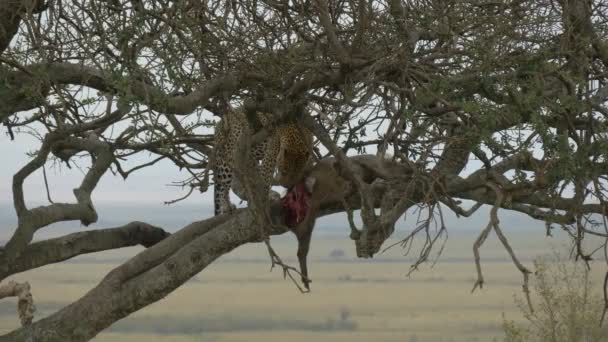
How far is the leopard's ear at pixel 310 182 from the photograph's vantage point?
582 cm

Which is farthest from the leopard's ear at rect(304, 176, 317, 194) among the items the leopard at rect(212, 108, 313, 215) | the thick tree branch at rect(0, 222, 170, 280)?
the thick tree branch at rect(0, 222, 170, 280)

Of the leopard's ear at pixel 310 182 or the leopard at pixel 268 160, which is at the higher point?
the leopard at pixel 268 160

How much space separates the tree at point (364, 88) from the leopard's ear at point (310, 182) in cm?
23

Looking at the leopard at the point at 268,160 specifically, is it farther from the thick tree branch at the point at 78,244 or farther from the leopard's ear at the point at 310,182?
the thick tree branch at the point at 78,244

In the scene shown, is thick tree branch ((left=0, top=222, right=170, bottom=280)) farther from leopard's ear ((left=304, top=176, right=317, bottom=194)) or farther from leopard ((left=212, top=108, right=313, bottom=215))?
leopard's ear ((left=304, top=176, right=317, bottom=194))

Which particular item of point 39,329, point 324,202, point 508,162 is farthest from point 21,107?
point 508,162

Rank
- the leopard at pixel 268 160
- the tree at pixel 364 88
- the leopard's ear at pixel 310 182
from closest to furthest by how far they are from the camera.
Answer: the tree at pixel 364 88 → the leopard's ear at pixel 310 182 → the leopard at pixel 268 160

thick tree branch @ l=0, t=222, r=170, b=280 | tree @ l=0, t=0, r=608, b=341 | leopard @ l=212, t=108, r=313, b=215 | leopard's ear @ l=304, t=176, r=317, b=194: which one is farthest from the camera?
thick tree branch @ l=0, t=222, r=170, b=280

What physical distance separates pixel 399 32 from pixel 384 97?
0.33 meters

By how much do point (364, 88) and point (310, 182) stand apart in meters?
1.07

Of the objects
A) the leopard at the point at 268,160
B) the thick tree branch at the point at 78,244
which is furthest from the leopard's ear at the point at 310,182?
the thick tree branch at the point at 78,244

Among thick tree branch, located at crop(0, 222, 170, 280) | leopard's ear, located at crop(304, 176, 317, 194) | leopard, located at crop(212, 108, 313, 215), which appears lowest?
thick tree branch, located at crop(0, 222, 170, 280)

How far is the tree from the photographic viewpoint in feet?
14.7

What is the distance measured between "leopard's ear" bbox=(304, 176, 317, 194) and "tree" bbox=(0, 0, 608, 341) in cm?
23
